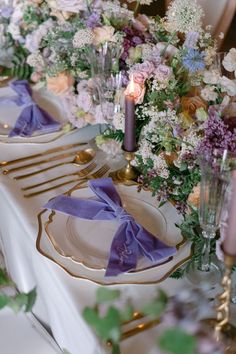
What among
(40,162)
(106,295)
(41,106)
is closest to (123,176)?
(40,162)

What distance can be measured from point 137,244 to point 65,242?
0.49 feet

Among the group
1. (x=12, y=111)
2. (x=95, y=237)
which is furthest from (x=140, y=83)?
(x=12, y=111)

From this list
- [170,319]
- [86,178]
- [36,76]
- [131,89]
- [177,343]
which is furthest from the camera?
[36,76]

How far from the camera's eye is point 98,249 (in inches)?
39.3

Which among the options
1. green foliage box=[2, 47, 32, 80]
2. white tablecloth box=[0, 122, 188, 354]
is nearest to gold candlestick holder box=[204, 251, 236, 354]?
white tablecloth box=[0, 122, 188, 354]

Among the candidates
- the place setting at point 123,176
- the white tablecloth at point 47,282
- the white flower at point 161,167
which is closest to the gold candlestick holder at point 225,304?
the place setting at point 123,176

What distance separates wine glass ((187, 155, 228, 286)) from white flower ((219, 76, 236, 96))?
0.90 feet

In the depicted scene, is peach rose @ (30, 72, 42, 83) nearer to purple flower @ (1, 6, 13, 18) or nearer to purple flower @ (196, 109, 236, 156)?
purple flower @ (1, 6, 13, 18)

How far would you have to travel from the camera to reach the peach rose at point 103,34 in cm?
126

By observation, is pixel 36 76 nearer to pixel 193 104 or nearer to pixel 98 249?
pixel 193 104

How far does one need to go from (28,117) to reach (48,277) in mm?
650

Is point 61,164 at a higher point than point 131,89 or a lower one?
lower

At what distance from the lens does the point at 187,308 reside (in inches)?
25.3

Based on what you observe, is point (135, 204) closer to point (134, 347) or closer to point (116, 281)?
point (116, 281)
